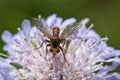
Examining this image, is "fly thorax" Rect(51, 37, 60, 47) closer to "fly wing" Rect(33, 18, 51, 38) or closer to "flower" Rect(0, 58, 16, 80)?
"fly wing" Rect(33, 18, 51, 38)

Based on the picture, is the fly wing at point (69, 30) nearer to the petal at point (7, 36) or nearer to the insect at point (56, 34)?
the insect at point (56, 34)

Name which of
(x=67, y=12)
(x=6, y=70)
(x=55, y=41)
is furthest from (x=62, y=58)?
(x=67, y=12)

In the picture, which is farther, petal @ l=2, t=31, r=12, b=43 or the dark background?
the dark background

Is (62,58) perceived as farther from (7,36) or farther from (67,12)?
(67,12)

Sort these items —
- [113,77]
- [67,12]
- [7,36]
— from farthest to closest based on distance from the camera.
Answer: [67,12]
[7,36]
[113,77]

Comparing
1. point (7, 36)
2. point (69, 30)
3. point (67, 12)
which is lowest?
point (69, 30)

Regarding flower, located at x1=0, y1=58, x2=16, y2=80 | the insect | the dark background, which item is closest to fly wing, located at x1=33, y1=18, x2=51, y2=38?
the insect

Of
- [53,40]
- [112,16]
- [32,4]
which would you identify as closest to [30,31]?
[53,40]
